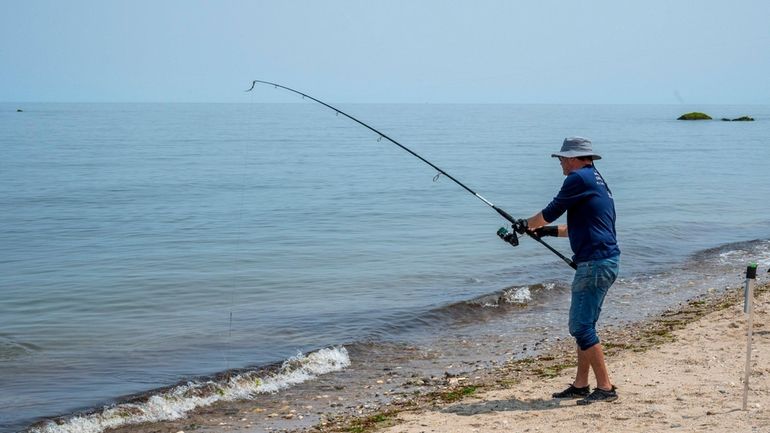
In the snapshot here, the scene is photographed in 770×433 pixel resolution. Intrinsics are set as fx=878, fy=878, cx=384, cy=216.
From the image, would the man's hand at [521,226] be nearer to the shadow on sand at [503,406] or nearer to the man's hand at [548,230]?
the man's hand at [548,230]

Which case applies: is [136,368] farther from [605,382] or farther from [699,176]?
[699,176]

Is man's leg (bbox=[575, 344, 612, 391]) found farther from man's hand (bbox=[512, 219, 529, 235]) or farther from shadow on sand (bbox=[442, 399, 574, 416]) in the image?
man's hand (bbox=[512, 219, 529, 235])

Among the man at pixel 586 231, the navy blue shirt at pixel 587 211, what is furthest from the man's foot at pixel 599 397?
the navy blue shirt at pixel 587 211

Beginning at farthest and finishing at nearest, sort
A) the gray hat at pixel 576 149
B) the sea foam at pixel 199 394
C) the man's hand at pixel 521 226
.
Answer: the sea foam at pixel 199 394 < the man's hand at pixel 521 226 < the gray hat at pixel 576 149

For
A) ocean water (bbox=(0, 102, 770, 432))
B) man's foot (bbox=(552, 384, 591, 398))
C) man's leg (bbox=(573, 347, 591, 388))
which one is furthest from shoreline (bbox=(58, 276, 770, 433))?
ocean water (bbox=(0, 102, 770, 432))

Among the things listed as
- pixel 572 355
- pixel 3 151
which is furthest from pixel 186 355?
pixel 3 151

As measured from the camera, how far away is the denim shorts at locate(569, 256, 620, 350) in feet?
20.9

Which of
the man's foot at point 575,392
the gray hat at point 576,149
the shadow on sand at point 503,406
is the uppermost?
the gray hat at point 576,149

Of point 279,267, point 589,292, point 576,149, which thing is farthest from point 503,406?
point 279,267

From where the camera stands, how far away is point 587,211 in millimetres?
6355

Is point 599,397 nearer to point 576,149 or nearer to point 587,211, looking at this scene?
point 587,211

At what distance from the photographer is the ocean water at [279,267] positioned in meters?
10.0

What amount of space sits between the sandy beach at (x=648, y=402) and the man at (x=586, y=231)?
425 mm

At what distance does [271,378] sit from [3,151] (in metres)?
44.2
